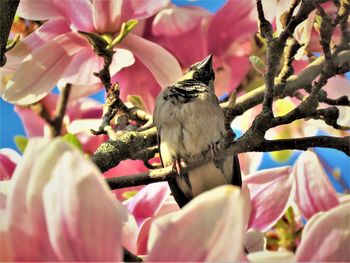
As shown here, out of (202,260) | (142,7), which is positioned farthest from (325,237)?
(142,7)

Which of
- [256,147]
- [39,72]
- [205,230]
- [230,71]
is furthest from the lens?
[230,71]

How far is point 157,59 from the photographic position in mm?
410

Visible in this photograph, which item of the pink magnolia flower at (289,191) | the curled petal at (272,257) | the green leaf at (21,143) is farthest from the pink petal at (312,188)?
the green leaf at (21,143)

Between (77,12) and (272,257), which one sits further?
(77,12)

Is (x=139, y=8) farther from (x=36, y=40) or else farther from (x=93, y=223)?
(x=93, y=223)

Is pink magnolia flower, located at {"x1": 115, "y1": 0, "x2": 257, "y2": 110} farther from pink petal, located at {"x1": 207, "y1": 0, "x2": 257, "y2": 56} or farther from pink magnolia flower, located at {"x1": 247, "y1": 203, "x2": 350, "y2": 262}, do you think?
Result: pink magnolia flower, located at {"x1": 247, "y1": 203, "x2": 350, "y2": 262}

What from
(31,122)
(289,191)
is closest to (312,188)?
(289,191)

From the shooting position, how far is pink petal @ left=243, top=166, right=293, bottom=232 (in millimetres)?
333

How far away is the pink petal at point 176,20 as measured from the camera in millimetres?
445

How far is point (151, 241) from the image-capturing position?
0.17 meters

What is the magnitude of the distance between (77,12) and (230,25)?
5.4 inches

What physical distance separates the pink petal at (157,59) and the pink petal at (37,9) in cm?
6

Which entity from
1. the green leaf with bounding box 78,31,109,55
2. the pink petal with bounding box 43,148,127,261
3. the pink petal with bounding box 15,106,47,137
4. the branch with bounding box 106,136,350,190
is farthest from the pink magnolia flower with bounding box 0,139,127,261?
the pink petal with bounding box 15,106,47,137

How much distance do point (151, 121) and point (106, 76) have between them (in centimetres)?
5
